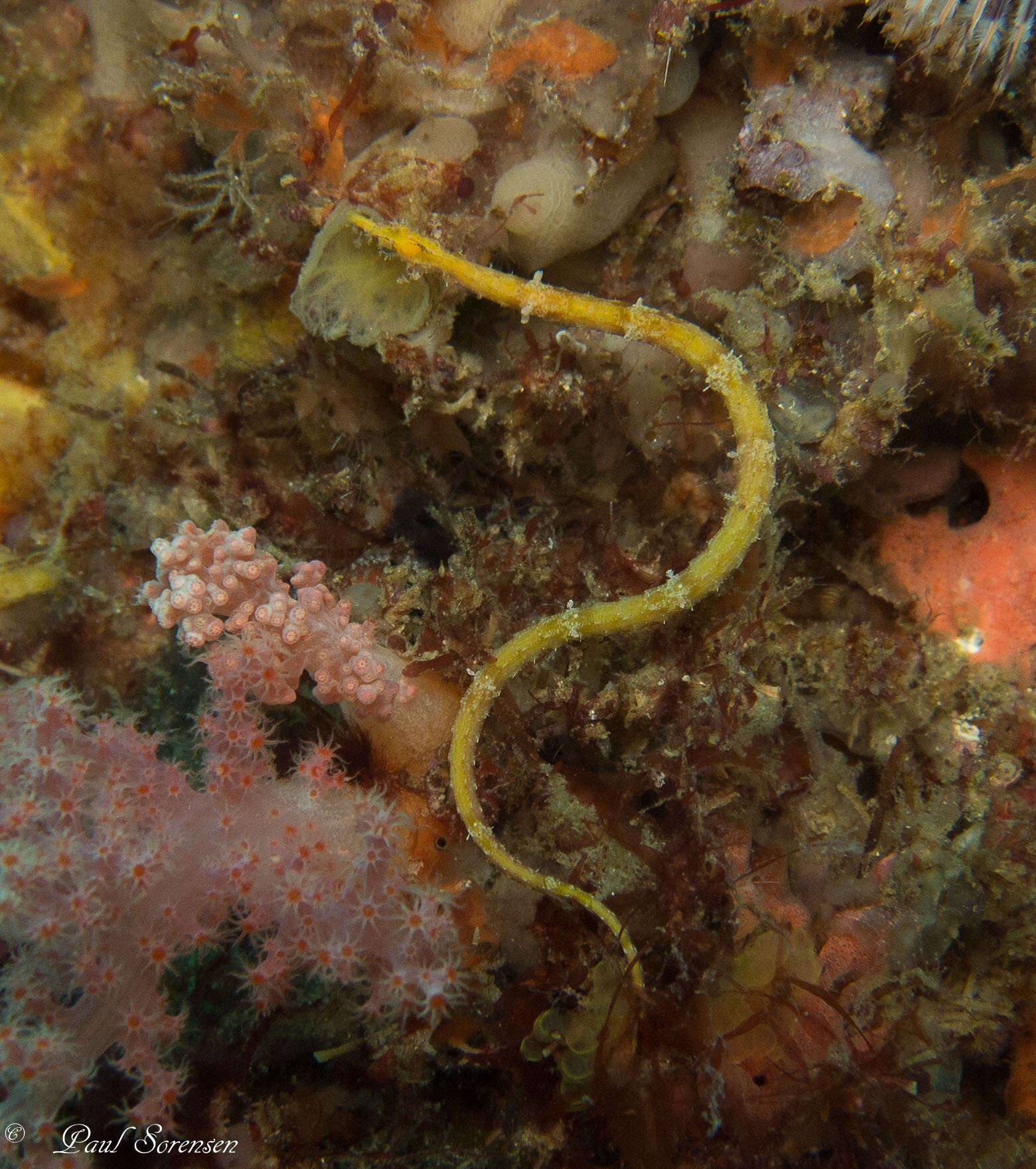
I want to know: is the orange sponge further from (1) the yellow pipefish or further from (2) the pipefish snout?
(2) the pipefish snout

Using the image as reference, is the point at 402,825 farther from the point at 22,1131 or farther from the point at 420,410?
the point at 420,410

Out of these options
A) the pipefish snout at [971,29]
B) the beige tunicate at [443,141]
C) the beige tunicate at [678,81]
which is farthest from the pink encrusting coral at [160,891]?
the pipefish snout at [971,29]

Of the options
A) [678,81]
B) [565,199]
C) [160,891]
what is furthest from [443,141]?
[160,891]

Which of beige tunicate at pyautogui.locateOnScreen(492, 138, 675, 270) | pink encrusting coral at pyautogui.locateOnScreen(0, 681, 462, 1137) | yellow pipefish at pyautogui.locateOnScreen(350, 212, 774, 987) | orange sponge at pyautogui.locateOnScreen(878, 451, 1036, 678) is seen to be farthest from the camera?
orange sponge at pyautogui.locateOnScreen(878, 451, 1036, 678)

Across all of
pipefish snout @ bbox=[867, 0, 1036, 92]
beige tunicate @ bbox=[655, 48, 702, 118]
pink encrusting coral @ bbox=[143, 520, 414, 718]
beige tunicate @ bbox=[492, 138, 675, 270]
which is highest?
pipefish snout @ bbox=[867, 0, 1036, 92]

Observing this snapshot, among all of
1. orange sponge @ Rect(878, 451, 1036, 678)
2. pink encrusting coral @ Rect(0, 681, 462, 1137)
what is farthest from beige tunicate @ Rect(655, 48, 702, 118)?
pink encrusting coral @ Rect(0, 681, 462, 1137)

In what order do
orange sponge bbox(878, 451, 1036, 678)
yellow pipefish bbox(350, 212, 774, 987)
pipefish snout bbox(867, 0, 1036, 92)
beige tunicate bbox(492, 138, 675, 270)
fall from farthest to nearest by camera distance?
1. orange sponge bbox(878, 451, 1036, 678)
2. beige tunicate bbox(492, 138, 675, 270)
3. yellow pipefish bbox(350, 212, 774, 987)
4. pipefish snout bbox(867, 0, 1036, 92)

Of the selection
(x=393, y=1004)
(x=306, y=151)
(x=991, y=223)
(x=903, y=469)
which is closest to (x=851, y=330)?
(x=991, y=223)
